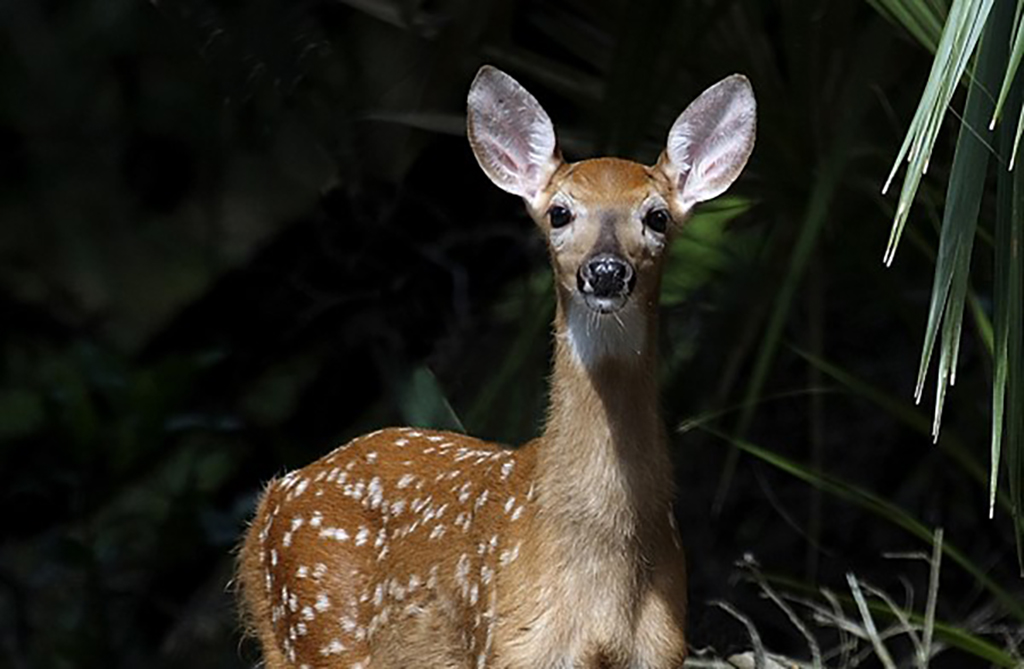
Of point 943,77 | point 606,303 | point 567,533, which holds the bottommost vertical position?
point 567,533

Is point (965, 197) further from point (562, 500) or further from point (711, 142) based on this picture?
point (562, 500)

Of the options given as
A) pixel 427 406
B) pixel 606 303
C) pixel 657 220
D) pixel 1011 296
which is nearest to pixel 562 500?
pixel 606 303

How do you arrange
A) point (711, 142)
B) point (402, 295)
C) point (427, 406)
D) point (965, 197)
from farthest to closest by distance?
point (402, 295) < point (427, 406) < point (711, 142) < point (965, 197)

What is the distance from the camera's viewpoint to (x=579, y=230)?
4.68 meters

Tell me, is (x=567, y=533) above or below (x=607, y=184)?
below

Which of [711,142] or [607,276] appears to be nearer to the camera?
[607,276]

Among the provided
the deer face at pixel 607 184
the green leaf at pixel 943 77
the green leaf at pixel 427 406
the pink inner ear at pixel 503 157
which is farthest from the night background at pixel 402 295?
the green leaf at pixel 943 77

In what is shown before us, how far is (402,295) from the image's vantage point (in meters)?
7.68

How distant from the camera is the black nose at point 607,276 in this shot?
14.9 feet

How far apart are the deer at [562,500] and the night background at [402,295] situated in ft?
3.19

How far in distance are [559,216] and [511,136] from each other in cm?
29

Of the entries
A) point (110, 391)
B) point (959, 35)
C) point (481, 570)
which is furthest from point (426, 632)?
point (110, 391)

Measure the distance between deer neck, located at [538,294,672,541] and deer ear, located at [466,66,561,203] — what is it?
292mm

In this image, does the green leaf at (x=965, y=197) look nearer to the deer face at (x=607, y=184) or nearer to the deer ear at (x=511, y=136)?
the deer face at (x=607, y=184)
